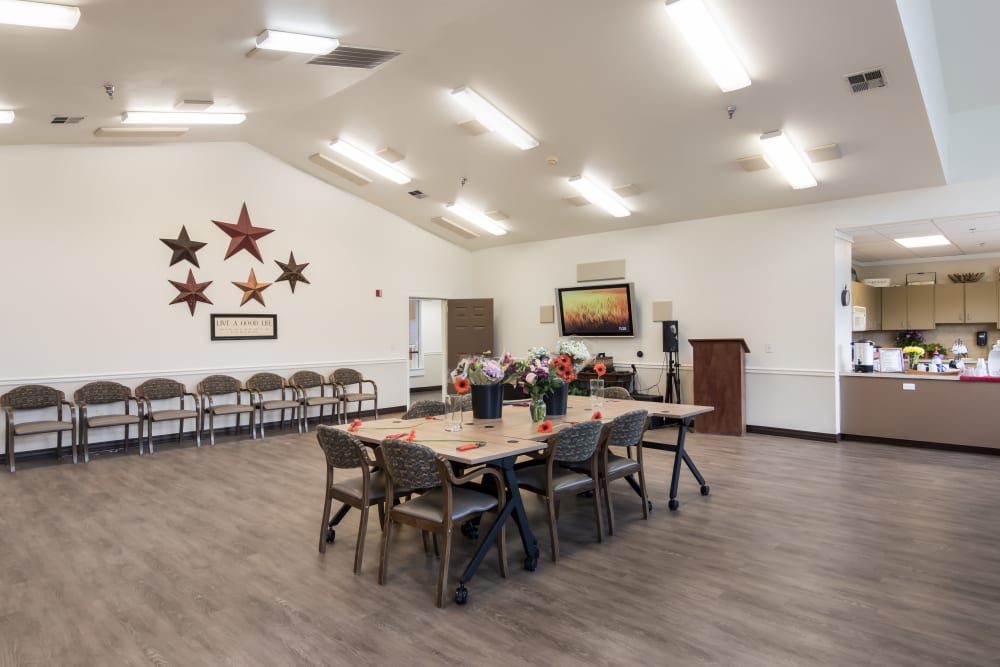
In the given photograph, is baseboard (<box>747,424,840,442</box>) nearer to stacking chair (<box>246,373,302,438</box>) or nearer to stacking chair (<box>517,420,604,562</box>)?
stacking chair (<box>517,420,604,562</box>)

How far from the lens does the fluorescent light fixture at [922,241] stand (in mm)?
7805

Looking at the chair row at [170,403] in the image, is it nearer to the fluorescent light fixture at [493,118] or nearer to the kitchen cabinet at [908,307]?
the fluorescent light fixture at [493,118]

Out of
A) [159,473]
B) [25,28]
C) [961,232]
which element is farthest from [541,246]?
[25,28]

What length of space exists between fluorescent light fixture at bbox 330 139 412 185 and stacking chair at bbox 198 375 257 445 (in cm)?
337

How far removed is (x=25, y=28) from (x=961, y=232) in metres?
9.46

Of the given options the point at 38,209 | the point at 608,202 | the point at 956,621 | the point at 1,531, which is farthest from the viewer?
the point at 608,202

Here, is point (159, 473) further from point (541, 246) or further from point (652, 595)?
point (541, 246)

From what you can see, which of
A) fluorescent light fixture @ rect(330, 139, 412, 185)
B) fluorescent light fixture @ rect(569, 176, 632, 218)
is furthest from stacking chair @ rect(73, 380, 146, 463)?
fluorescent light fixture @ rect(569, 176, 632, 218)

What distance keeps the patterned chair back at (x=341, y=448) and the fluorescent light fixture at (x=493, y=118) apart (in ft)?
12.1

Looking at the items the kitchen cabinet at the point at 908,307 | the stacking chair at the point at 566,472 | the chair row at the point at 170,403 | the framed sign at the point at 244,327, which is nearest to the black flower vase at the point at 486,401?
the stacking chair at the point at 566,472

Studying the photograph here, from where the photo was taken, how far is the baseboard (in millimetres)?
7277

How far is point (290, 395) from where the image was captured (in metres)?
8.65

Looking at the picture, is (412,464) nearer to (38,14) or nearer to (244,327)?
(38,14)

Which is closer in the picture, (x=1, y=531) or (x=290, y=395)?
(x=1, y=531)
